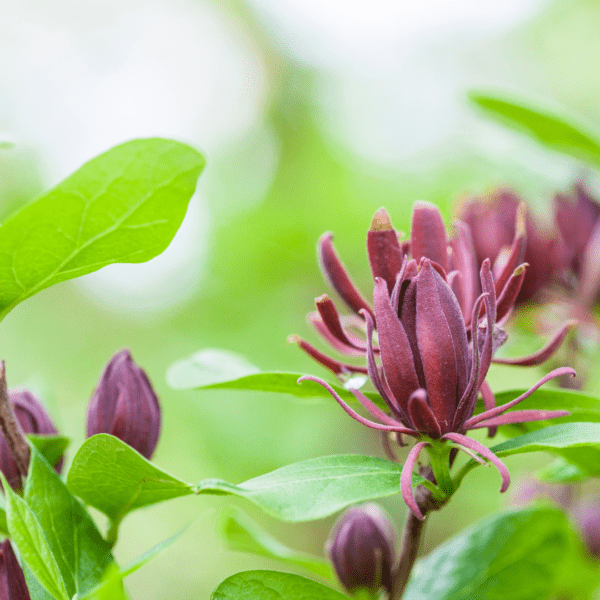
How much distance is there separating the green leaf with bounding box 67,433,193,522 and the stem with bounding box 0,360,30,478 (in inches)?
2.6

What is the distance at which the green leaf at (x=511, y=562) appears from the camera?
83 cm

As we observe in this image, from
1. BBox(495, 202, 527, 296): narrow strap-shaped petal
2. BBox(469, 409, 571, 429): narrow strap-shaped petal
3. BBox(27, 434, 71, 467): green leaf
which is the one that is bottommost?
BBox(27, 434, 71, 467): green leaf

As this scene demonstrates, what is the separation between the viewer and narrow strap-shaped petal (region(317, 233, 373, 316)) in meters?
0.67

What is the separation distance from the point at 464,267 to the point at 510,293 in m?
0.06

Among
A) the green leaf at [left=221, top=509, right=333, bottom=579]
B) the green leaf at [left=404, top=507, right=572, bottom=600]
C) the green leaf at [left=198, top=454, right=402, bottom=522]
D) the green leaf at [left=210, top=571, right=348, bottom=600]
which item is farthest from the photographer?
the green leaf at [left=221, top=509, right=333, bottom=579]

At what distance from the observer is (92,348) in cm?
739

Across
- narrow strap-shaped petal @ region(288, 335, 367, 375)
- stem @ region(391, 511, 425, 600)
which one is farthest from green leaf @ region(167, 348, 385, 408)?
stem @ region(391, 511, 425, 600)

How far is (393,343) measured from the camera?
544 millimetres

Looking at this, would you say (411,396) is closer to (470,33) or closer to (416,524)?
(416,524)

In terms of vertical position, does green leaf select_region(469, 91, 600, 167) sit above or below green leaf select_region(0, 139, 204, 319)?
above

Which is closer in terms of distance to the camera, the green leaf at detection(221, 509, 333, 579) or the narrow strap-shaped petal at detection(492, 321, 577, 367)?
the narrow strap-shaped petal at detection(492, 321, 577, 367)

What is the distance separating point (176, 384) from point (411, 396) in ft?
0.94

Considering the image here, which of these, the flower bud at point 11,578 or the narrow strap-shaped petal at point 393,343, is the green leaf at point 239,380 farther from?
the flower bud at point 11,578

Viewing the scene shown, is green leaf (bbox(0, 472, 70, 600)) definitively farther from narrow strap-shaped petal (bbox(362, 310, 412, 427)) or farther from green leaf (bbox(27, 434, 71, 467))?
narrow strap-shaped petal (bbox(362, 310, 412, 427))
